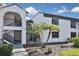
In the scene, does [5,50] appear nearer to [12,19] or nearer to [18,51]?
[18,51]

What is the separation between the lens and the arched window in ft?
16.2

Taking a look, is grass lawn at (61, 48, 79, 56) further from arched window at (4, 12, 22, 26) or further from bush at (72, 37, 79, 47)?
arched window at (4, 12, 22, 26)

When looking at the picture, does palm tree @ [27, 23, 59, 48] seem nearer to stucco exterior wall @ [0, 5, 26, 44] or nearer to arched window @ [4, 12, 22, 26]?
stucco exterior wall @ [0, 5, 26, 44]

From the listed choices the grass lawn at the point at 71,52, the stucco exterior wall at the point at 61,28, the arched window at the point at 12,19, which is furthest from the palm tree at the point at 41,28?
the grass lawn at the point at 71,52

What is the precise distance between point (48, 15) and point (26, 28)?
40 centimetres

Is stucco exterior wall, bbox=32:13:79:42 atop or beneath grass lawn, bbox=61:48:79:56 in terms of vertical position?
atop

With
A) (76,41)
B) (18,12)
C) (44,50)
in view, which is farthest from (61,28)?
(18,12)

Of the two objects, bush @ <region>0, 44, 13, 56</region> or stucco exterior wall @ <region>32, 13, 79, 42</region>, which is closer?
bush @ <region>0, 44, 13, 56</region>

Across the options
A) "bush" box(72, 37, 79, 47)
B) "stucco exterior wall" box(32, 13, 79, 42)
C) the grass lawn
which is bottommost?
the grass lawn

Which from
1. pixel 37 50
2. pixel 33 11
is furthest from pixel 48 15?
pixel 37 50

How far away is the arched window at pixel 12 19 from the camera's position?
16.2 feet

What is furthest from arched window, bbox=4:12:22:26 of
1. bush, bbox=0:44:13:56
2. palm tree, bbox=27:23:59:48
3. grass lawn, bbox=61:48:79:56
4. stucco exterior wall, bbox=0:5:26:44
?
grass lawn, bbox=61:48:79:56

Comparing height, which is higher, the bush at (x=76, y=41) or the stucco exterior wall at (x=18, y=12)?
the stucco exterior wall at (x=18, y=12)

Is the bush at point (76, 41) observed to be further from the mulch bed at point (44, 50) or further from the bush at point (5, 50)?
the bush at point (5, 50)
